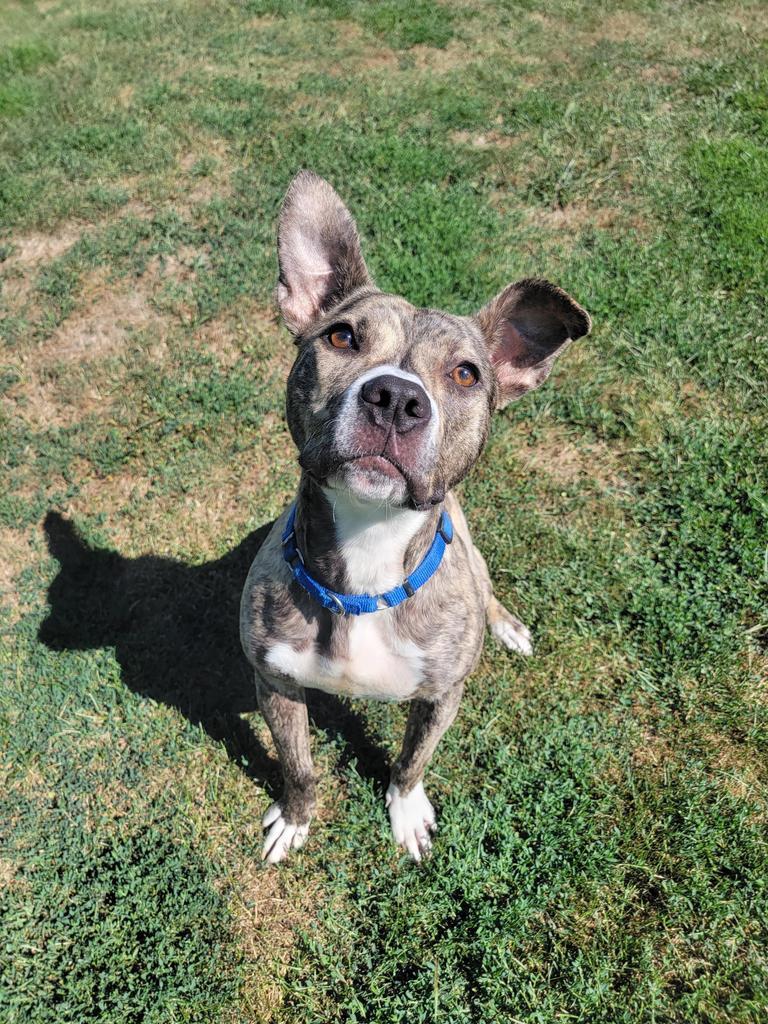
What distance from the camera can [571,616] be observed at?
4480 millimetres

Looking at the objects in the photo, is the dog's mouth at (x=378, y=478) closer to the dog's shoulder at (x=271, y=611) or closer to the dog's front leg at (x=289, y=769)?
the dog's shoulder at (x=271, y=611)

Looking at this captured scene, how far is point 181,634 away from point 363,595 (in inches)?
78.6

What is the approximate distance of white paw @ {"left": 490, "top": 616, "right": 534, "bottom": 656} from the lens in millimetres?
4309

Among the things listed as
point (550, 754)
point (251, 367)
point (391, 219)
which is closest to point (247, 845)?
point (550, 754)

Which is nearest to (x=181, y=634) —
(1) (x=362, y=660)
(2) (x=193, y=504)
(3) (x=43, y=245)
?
(2) (x=193, y=504)

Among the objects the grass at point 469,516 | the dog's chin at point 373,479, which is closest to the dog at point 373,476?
the dog's chin at point 373,479

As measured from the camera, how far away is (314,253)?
325cm

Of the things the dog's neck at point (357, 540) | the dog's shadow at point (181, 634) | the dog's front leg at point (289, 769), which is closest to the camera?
the dog's neck at point (357, 540)

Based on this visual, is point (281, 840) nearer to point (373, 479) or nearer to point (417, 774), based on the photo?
point (417, 774)

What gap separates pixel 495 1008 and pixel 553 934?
1.35 feet

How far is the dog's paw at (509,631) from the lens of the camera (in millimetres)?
4312

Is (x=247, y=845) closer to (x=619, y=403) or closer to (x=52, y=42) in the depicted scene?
(x=619, y=403)

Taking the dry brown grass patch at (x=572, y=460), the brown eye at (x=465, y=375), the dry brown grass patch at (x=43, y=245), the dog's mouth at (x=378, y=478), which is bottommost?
the dry brown grass patch at (x=43, y=245)

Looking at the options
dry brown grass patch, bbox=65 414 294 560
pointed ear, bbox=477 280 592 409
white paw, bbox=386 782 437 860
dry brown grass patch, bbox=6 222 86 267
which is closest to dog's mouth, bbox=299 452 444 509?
pointed ear, bbox=477 280 592 409
